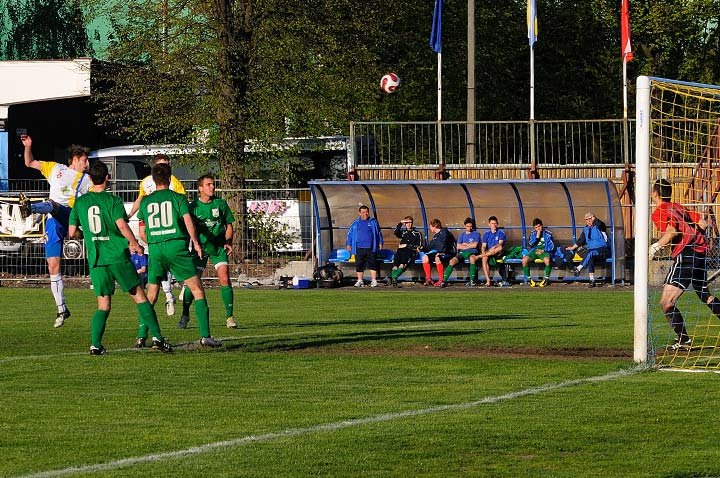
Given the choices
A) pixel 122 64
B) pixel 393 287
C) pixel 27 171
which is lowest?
pixel 393 287

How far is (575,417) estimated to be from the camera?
9.59 m

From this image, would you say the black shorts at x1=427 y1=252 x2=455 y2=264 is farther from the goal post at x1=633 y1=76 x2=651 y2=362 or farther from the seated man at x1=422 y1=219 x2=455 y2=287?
the goal post at x1=633 y1=76 x2=651 y2=362

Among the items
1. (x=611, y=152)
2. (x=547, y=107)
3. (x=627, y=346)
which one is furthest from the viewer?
(x=547, y=107)

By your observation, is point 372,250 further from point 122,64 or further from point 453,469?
point 453,469

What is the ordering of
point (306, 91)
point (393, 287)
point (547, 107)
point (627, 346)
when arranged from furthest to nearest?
point (547, 107) < point (306, 91) < point (393, 287) < point (627, 346)

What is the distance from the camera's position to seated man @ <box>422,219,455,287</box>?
28.8m

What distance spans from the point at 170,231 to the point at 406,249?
51.4ft

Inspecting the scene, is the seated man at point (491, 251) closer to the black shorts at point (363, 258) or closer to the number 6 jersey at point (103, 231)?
the black shorts at point (363, 258)

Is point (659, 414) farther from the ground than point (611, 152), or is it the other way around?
point (611, 152)

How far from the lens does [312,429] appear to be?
9.06 metres

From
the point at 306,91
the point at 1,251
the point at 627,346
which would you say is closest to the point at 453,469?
the point at 627,346

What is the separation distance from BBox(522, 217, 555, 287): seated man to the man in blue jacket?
302 centimetres

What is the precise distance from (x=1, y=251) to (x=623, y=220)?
44.8 feet

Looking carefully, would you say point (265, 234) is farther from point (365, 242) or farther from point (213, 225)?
point (213, 225)
